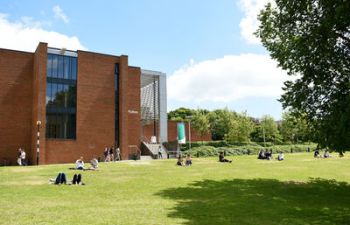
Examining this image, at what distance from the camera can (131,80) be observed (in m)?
49.0

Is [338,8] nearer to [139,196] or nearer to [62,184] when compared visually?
[139,196]

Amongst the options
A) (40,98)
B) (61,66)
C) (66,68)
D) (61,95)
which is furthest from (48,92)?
(66,68)

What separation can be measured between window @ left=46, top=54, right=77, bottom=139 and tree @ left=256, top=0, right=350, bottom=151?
27.1 meters

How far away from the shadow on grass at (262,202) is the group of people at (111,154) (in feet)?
68.3

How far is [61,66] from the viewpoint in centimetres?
4216

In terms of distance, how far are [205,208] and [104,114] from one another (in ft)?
101

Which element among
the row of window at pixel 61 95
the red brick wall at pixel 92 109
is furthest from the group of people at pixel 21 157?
the row of window at pixel 61 95

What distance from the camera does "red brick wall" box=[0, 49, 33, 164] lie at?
4006 cm

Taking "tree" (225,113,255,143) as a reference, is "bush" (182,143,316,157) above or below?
below

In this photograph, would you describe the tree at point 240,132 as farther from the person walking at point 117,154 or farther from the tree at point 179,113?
the tree at point 179,113

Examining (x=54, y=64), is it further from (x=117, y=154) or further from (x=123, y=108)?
(x=117, y=154)

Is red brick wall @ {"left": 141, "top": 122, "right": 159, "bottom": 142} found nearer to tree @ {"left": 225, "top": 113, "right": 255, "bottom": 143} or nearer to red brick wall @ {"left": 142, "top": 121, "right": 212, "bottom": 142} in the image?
red brick wall @ {"left": 142, "top": 121, "right": 212, "bottom": 142}

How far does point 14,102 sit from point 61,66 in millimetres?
6471

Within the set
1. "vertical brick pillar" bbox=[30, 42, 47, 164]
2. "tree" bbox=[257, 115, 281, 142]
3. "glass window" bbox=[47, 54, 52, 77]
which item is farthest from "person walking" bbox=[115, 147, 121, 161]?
"tree" bbox=[257, 115, 281, 142]
